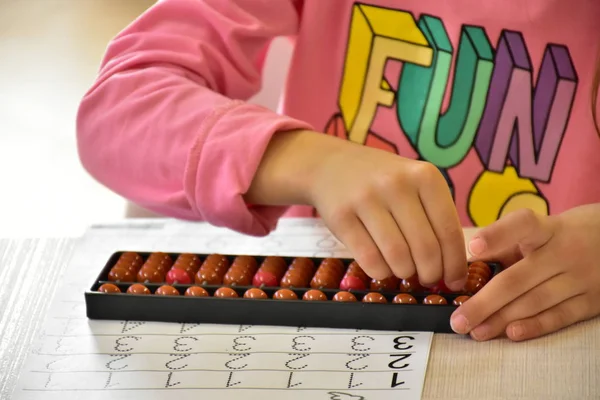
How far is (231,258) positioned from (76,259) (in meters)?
0.14

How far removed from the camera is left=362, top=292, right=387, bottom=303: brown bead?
22.9 inches

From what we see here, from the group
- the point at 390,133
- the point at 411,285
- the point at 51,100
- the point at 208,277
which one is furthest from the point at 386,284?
the point at 51,100

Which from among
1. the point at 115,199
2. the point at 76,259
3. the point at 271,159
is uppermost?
the point at 271,159

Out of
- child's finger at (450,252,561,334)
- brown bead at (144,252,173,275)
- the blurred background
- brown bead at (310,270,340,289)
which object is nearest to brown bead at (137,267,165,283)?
brown bead at (144,252,173,275)

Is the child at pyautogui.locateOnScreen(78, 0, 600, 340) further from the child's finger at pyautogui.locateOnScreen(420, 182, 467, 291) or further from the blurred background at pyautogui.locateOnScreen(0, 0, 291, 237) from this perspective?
the blurred background at pyautogui.locateOnScreen(0, 0, 291, 237)

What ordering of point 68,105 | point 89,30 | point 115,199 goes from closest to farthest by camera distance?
point 115,199, point 68,105, point 89,30

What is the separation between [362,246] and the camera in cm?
58

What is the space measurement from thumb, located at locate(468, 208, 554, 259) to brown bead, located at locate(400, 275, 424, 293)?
0.16ft

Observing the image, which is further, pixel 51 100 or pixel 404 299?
pixel 51 100

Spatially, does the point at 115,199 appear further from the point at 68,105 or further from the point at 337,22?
the point at 337,22

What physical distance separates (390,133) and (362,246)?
28 cm

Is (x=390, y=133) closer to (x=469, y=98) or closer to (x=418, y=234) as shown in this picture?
(x=469, y=98)

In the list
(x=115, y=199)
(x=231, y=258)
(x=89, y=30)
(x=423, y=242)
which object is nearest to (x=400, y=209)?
(x=423, y=242)

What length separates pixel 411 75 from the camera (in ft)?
2.71
